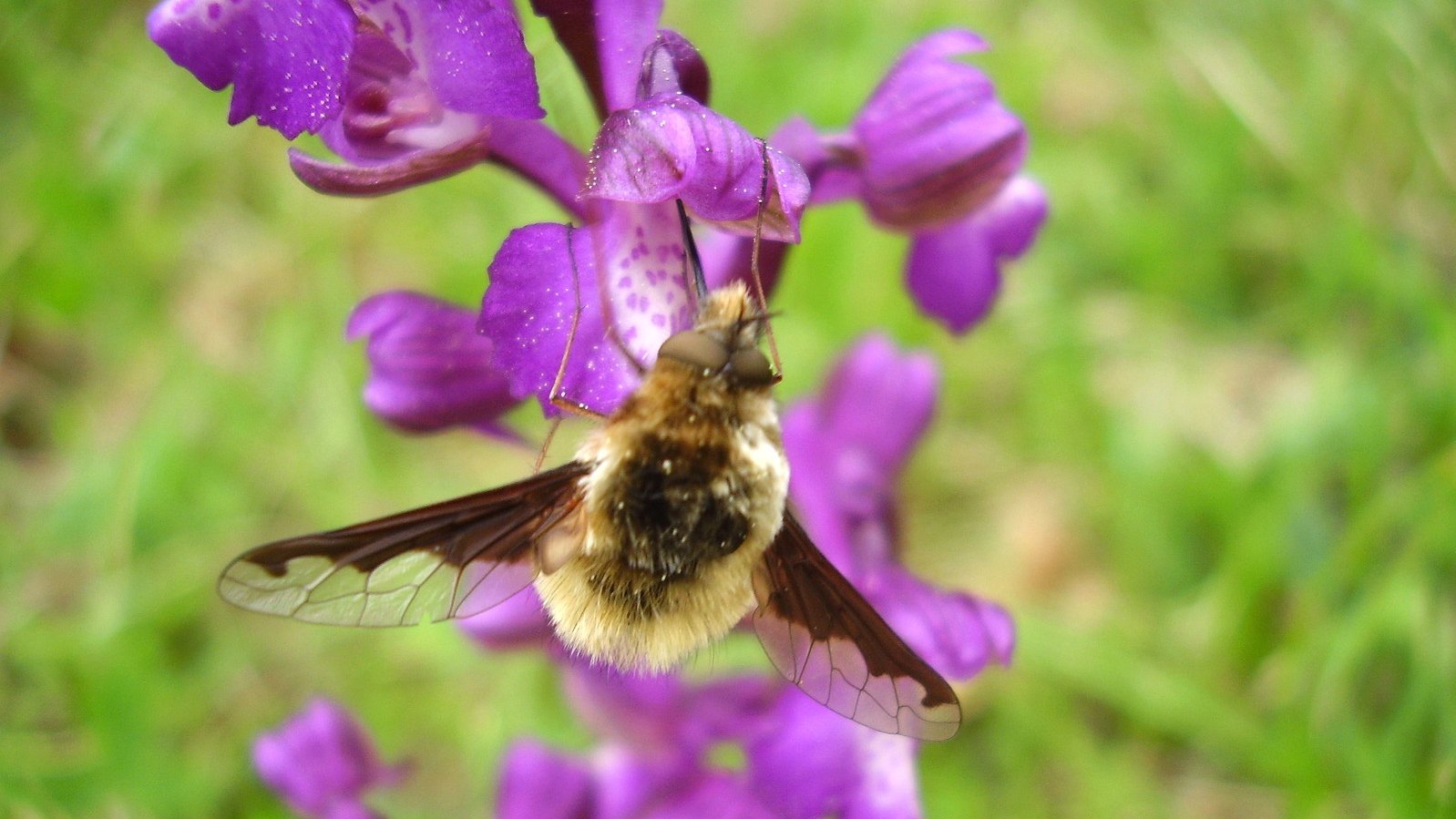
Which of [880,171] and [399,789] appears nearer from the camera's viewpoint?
[880,171]

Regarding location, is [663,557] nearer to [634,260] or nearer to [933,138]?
[634,260]

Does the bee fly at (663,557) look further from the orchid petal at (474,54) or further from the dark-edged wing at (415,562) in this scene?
the orchid petal at (474,54)

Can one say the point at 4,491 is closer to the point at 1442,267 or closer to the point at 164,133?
the point at 164,133

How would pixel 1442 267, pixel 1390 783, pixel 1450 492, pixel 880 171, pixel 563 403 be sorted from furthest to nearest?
pixel 1442 267, pixel 1450 492, pixel 1390 783, pixel 880 171, pixel 563 403

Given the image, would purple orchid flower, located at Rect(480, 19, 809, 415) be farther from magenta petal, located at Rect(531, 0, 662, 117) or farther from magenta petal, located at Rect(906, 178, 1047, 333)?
magenta petal, located at Rect(906, 178, 1047, 333)

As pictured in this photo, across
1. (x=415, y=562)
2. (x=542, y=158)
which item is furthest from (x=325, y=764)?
(x=542, y=158)

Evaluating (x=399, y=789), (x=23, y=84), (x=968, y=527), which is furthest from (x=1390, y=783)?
(x=23, y=84)

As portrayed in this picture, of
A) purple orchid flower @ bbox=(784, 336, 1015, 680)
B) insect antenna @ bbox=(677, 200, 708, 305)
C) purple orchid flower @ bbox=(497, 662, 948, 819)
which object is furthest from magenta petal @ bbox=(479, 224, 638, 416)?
purple orchid flower @ bbox=(784, 336, 1015, 680)

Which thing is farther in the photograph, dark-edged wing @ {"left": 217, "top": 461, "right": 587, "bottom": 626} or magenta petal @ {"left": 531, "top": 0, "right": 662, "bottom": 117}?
magenta petal @ {"left": 531, "top": 0, "right": 662, "bottom": 117}
